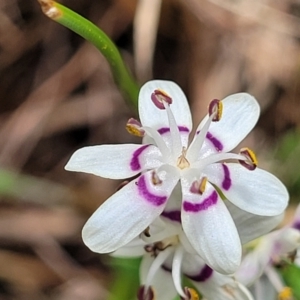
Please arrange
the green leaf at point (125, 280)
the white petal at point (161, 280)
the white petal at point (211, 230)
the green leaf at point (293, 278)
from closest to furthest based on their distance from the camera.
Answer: the white petal at point (211, 230) → the white petal at point (161, 280) → the green leaf at point (293, 278) → the green leaf at point (125, 280)

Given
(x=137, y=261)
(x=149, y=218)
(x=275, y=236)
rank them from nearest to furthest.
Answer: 1. (x=149, y=218)
2. (x=275, y=236)
3. (x=137, y=261)

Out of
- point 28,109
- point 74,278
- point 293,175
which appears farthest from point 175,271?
point 28,109

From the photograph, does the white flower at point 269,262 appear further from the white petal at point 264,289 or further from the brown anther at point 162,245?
the brown anther at point 162,245

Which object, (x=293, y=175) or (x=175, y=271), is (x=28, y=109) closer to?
(x=293, y=175)

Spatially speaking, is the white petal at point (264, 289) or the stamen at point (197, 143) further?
the white petal at point (264, 289)

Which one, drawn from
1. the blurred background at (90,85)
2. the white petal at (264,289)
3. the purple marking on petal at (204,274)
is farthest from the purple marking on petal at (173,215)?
the blurred background at (90,85)

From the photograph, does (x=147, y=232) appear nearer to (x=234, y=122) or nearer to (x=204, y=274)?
(x=204, y=274)

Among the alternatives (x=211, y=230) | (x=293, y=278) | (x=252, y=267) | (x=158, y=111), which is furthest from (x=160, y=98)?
(x=293, y=278)
